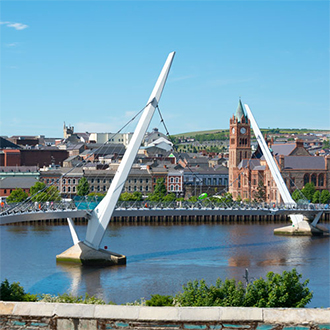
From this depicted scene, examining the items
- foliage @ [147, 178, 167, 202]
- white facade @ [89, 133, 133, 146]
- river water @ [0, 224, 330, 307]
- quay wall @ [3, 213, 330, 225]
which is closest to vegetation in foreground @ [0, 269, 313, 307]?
river water @ [0, 224, 330, 307]

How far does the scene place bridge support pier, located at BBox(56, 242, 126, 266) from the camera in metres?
30.1

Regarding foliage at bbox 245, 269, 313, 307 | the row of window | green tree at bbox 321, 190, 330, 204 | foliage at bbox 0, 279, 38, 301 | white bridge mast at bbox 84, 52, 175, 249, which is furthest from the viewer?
the row of window

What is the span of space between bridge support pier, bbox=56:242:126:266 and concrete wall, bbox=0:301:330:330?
25.6 meters

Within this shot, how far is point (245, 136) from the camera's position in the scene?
79.5 meters

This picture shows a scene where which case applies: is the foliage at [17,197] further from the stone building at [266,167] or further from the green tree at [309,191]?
the green tree at [309,191]

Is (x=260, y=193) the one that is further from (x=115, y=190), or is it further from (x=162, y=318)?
(x=162, y=318)

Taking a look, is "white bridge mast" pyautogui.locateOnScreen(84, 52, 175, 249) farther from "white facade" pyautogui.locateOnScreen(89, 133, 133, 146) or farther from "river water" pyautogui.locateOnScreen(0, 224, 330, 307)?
"white facade" pyautogui.locateOnScreen(89, 133, 133, 146)

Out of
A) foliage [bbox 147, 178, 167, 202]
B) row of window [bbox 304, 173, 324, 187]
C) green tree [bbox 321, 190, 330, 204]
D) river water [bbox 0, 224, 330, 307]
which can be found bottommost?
river water [bbox 0, 224, 330, 307]

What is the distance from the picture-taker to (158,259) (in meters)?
31.9

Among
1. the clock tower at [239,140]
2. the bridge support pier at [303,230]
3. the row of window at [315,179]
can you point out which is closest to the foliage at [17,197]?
the bridge support pier at [303,230]

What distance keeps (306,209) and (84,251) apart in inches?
775

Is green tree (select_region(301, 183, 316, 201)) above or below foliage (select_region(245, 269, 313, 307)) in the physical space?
above

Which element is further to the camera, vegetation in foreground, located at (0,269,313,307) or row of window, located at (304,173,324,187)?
row of window, located at (304,173,324,187)

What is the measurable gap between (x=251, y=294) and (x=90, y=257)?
15.1 meters
